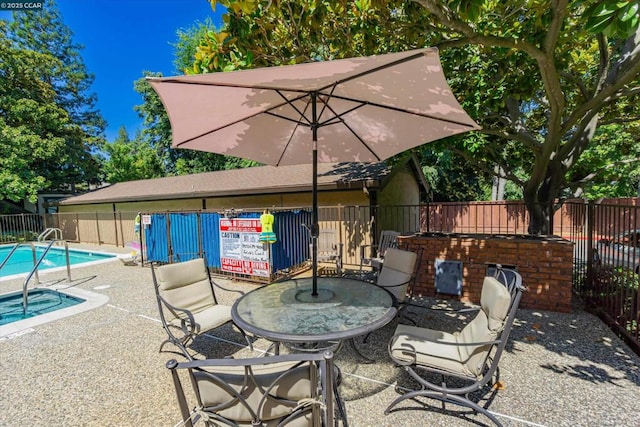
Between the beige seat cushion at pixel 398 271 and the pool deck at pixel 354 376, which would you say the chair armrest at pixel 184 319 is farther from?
the beige seat cushion at pixel 398 271

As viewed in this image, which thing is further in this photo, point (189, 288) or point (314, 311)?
point (189, 288)

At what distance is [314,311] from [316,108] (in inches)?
90.3

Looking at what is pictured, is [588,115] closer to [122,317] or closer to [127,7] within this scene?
[122,317]

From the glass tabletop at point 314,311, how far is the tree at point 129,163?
2639cm

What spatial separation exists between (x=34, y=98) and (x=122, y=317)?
79.2 feet

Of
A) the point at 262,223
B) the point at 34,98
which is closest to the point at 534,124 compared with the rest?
the point at 262,223

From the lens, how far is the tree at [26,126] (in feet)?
54.6

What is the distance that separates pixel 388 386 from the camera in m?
3.02

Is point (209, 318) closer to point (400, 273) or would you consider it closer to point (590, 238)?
point (400, 273)

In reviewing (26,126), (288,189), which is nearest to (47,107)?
(26,126)

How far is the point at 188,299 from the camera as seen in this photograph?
399 centimetres

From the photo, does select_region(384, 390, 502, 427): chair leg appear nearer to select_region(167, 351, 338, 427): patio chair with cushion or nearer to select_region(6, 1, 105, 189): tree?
select_region(167, 351, 338, 427): patio chair with cushion

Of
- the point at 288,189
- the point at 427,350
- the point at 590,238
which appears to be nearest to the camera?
the point at 427,350

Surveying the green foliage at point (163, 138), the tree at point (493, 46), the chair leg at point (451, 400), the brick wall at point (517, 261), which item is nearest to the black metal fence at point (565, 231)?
the brick wall at point (517, 261)
